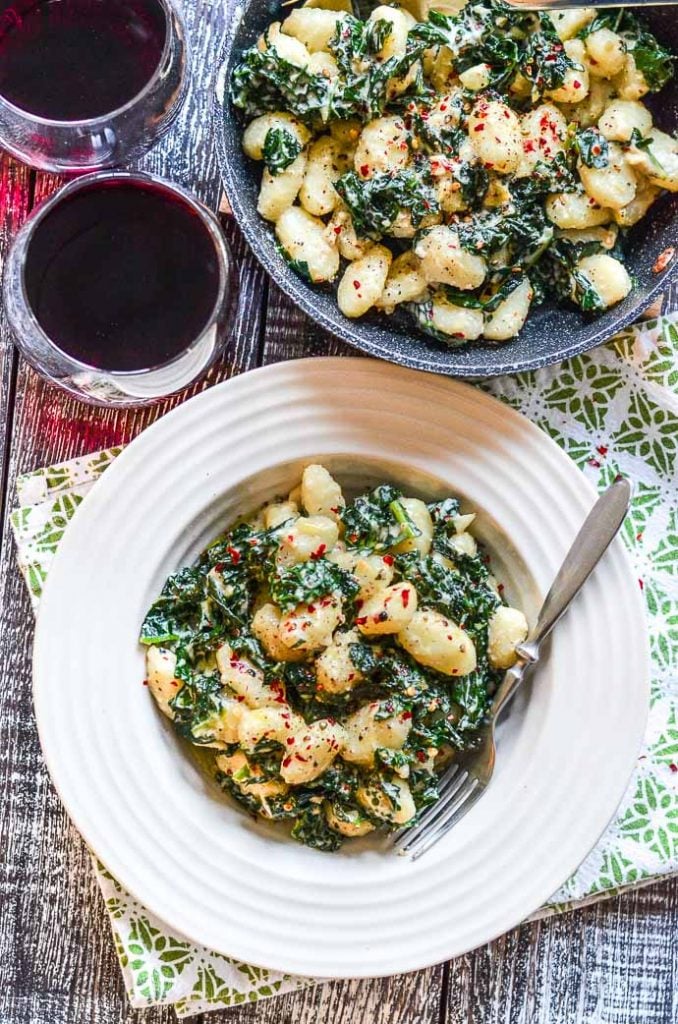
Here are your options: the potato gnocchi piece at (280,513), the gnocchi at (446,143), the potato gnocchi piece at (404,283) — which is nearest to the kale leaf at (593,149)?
the gnocchi at (446,143)

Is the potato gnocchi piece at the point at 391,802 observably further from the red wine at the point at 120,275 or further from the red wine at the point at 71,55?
the red wine at the point at 71,55

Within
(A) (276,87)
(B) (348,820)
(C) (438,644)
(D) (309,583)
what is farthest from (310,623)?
(A) (276,87)

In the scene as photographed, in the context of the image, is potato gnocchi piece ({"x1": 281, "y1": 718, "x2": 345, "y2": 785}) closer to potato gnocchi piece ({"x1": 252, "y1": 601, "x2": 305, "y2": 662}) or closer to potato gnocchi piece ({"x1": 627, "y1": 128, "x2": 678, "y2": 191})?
potato gnocchi piece ({"x1": 252, "y1": 601, "x2": 305, "y2": 662})

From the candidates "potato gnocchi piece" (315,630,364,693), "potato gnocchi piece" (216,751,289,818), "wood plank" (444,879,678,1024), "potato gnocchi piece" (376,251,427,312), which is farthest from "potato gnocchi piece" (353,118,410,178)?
"wood plank" (444,879,678,1024)

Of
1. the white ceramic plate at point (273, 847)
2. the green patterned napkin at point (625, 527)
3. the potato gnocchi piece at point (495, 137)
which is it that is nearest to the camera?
the potato gnocchi piece at point (495, 137)

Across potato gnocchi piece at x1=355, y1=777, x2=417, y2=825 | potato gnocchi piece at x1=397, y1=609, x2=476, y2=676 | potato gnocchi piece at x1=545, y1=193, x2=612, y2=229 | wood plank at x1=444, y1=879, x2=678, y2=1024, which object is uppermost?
potato gnocchi piece at x1=545, y1=193, x2=612, y2=229

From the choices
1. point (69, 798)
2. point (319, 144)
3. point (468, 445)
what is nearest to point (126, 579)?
point (69, 798)
